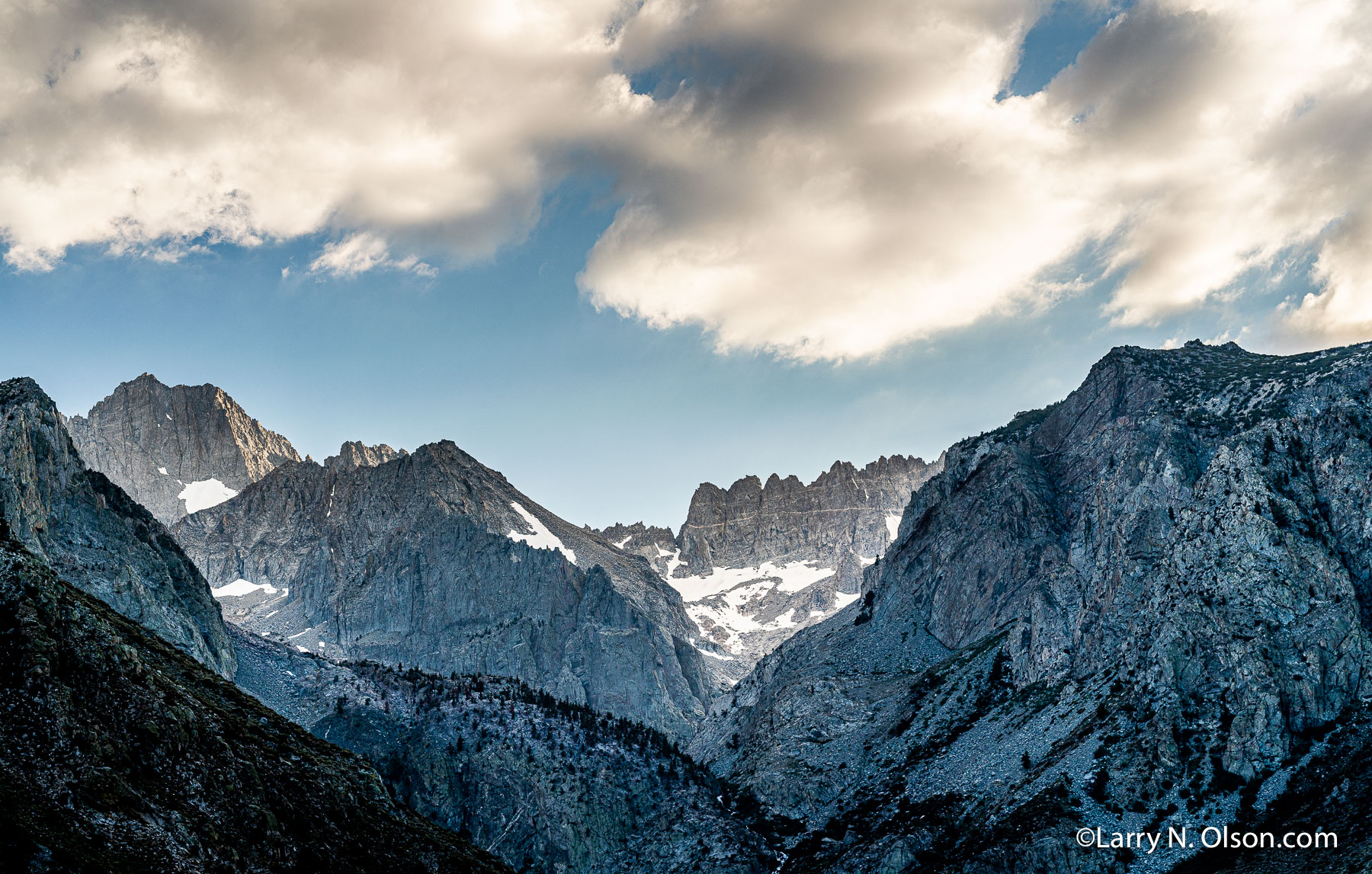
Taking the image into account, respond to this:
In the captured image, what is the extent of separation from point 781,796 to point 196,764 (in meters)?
113

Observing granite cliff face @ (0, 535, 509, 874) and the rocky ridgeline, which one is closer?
granite cliff face @ (0, 535, 509, 874)

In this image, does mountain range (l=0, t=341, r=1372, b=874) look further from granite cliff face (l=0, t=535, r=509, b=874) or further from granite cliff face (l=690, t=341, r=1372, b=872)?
granite cliff face (l=690, t=341, r=1372, b=872)

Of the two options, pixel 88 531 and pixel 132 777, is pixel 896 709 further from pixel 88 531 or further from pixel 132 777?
pixel 88 531

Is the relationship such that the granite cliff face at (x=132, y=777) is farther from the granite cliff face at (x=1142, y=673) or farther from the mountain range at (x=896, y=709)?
the granite cliff face at (x=1142, y=673)

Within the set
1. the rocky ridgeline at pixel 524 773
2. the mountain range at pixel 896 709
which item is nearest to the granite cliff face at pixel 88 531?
the mountain range at pixel 896 709

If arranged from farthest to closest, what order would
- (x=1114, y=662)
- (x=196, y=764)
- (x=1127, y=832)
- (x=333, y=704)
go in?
(x=333, y=704)
(x=1114, y=662)
(x=1127, y=832)
(x=196, y=764)

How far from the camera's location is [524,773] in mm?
162000

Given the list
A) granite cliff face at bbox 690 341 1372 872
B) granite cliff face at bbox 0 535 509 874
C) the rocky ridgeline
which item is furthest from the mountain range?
the rocky ridgeline

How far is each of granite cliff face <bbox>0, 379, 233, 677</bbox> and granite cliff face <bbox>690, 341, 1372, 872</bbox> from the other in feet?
357

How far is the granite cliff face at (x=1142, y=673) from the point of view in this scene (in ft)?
325

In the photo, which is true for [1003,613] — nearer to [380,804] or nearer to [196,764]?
[380,804]

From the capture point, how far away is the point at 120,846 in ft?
160

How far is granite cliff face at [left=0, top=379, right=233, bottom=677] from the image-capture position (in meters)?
141

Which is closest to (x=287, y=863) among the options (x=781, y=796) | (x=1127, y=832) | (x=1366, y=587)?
(x=1127, y=832)
